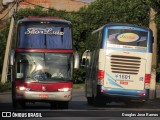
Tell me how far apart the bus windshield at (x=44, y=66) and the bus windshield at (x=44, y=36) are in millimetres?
416

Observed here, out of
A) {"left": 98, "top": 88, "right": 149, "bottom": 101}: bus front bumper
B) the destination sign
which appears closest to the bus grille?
{"left": 98, "top": 88, "right": 149, "bottom": 101}: bus front bumper

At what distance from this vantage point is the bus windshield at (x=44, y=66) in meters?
22.8

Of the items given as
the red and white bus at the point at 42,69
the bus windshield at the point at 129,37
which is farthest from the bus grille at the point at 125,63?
the red and white bus at the point at 42,69

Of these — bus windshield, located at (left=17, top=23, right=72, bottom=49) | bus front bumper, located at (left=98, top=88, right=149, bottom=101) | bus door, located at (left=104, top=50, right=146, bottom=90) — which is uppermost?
bus windshield, located at (left=17, top=23, right=72, bottom=49)

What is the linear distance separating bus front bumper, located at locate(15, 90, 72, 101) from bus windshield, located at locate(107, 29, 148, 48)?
3.52 meters

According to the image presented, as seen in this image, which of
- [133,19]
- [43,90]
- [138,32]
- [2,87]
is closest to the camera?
[43,90]

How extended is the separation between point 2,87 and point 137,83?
21.4 m

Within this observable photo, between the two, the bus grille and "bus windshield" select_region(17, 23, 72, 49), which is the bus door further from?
"bus windshield" select_region(17, 23, 72, 49)

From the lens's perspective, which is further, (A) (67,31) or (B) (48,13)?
(B) (48,13)

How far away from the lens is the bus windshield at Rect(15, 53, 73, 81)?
2280 centimetres

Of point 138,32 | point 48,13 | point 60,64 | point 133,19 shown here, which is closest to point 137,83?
point 138,32

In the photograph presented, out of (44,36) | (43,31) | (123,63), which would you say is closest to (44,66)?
(44,36)

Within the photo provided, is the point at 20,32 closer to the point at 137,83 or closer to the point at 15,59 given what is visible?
the point at 15,59

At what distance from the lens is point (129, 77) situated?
981 inches
